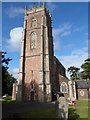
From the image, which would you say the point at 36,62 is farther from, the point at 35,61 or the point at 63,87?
the point at 63,87

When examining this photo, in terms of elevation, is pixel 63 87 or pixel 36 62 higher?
pixel 36 62

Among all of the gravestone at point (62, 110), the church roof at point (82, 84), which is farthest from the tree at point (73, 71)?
the gravestone at point (62, 110)

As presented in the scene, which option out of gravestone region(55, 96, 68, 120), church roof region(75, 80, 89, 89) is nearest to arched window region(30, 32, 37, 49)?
church roof region(75, 80, 89, 89)

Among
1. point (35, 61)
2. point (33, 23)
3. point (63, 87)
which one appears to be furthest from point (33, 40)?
point (63, 87)

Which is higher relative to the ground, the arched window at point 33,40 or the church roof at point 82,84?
the arched window at point 33,40

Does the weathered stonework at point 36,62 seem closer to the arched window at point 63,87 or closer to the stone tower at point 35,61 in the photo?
the stone tower at point 35,61

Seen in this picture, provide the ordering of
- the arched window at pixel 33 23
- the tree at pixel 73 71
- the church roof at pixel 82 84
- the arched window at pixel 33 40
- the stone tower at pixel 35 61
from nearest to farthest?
the stone tower at pixel 35 61, the arched window at pixel 33 40, the arched window at pixel 33 23, the church roof at pixel 82 84, the tree at pixel 73 71

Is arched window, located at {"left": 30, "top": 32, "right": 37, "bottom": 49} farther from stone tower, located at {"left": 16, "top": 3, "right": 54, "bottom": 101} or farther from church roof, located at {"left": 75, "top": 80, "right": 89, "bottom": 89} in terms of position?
church roof, located at {"left": 75, "top": 80, "right": 89, "bottom": 89}

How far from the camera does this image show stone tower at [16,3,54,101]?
144 ft

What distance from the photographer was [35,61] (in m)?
46.8

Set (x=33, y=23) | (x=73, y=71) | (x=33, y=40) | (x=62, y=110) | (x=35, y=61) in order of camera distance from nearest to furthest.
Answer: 1. (x=62, y=110)
2. (x=35, y=61)
3. (x=33, y=40)
4. (x=33, y=23)
5. (x=73, y=71)

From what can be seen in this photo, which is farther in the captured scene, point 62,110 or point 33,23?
point 33,23

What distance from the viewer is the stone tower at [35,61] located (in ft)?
144

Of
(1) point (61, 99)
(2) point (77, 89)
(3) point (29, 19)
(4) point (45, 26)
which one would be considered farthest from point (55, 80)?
(1) point (61, 99)
